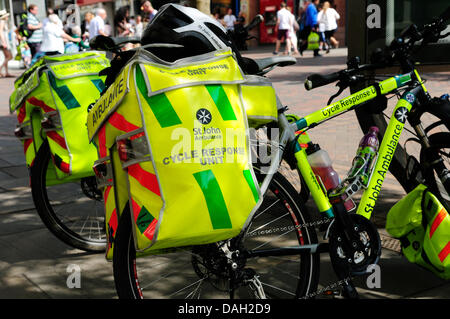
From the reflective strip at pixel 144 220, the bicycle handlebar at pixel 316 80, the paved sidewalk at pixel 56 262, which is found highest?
the bicycle handlebar at pixel 316 80

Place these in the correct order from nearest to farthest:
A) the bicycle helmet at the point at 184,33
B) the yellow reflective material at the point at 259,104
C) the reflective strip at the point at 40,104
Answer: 1. the yellow reflective material at the point at 259,104
2. the bicycle helmet at the point at 184,33
3. the reflective strip at the point at 40,104

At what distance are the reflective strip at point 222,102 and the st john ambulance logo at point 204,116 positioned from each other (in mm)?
56

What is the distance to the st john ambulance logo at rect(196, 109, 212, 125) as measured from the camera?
2350 millimetres

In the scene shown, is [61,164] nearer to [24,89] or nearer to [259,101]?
[24,89]

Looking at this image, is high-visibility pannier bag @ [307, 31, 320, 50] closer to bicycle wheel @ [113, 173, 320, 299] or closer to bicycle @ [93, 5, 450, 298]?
bicycle @ [93, 5, 450, 298]

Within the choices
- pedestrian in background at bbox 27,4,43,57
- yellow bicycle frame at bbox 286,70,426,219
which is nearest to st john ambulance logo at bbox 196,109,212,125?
yellow bicycle frame at bbox 286,70,426,219

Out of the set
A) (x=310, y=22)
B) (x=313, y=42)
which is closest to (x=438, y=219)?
Result: (x=313, y=42)

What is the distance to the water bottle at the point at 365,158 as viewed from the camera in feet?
10.2

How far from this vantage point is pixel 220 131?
2.39 m

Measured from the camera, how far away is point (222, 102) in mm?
2416

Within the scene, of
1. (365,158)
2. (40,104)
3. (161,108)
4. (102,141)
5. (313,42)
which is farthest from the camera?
(313,42)

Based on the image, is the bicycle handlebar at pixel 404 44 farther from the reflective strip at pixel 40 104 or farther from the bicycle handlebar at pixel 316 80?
the reflective strip at pixel 40 104

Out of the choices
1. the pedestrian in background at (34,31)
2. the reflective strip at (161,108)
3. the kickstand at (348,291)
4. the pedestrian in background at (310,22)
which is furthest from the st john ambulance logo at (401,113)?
the pedestrian in background at (310,22)
